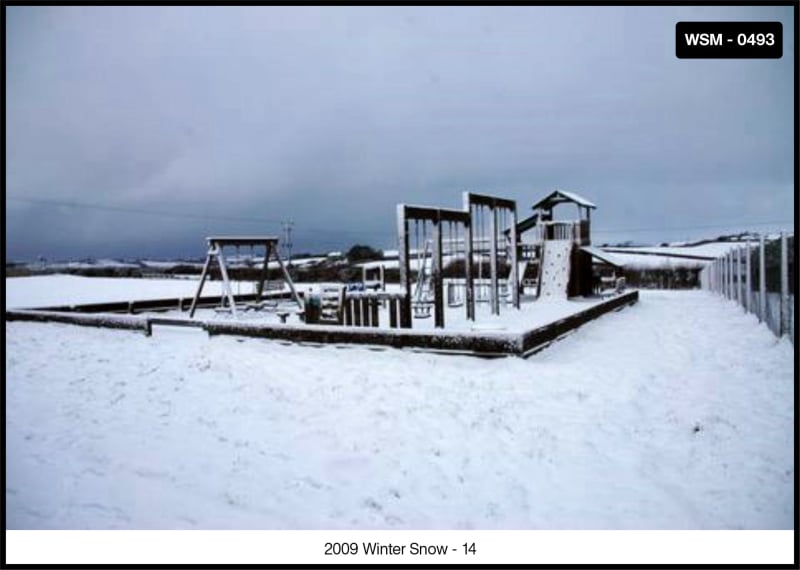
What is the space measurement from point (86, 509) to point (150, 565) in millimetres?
530

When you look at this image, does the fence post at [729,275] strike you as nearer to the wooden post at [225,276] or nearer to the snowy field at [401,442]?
the snowy field at [401,442]

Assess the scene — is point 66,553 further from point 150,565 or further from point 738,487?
point 738,487

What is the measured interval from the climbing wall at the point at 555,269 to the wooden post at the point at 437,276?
390 inches

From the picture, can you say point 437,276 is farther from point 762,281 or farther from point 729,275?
point 729,275

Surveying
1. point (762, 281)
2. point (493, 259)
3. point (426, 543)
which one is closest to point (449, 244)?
point (493, 259)

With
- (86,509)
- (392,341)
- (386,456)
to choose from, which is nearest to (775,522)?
(386,456)

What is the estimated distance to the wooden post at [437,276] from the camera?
10820mm

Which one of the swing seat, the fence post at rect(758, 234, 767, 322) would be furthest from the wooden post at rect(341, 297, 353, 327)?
the fence post at rect(758, 234, 767, 322)

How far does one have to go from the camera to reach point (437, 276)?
433 inches

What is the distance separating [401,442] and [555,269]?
17.4m

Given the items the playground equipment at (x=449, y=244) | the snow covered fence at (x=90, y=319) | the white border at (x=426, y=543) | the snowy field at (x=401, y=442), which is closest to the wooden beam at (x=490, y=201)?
the playground equipment at (x=449, y=244)

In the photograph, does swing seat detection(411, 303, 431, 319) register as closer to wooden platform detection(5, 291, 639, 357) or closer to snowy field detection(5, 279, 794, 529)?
wooden platform detection(5, 291, 639, 357)

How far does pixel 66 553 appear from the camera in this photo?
11.6 feet

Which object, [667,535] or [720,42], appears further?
[720,42]
